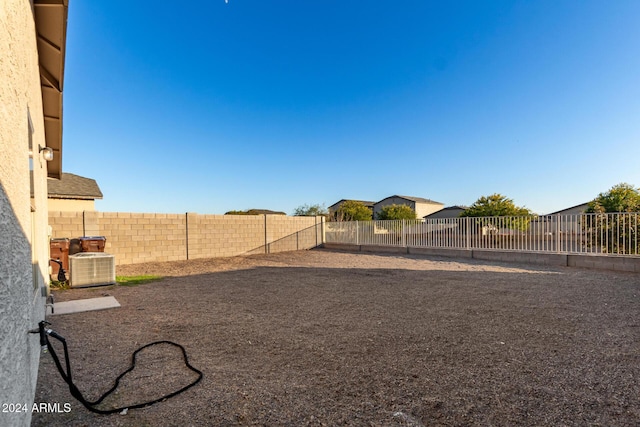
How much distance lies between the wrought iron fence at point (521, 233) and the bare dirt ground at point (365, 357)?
346 cm

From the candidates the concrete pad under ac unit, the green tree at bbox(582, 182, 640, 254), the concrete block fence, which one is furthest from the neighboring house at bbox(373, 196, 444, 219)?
the concrete pad under ac unit

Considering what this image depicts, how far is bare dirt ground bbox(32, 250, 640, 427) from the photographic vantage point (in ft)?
7.42

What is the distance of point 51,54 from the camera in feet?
13.5

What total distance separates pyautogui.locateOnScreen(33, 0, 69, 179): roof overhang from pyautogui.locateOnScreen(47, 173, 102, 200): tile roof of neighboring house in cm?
1114

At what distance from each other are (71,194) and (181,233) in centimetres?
779

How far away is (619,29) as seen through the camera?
27.4 ft

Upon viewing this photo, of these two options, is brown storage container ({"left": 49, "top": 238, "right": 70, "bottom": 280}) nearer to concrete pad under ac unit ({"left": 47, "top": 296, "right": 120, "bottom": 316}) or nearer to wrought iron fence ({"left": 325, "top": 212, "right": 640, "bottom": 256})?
concrete pad under ac unit ({"left": 47, "top": 296, "right": 120, "bottom": 316})

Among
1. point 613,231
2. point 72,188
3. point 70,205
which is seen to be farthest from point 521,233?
point 72,188

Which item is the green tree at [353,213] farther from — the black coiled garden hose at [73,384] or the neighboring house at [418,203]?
the black coiled garden hose at [73,384]

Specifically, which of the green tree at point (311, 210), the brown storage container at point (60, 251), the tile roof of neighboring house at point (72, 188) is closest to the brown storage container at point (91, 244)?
the brown storage container at point (60, 251)

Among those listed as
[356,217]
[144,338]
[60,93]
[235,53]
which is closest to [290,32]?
[235,53]

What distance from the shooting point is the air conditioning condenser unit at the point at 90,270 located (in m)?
6.96

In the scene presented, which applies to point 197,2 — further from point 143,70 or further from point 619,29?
point 619,29

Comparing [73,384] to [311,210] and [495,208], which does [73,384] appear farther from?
[311,210]
